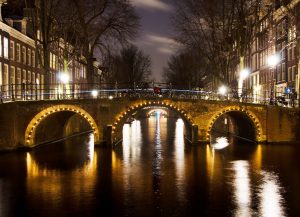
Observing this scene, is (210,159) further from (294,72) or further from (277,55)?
(277,55)

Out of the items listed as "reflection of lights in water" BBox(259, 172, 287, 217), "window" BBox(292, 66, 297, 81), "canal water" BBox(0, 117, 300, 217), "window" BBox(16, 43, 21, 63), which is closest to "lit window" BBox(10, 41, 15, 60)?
"window" BBox(16, 43, 21, 63)

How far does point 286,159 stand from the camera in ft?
97.3

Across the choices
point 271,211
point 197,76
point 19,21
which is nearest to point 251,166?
point 271,211

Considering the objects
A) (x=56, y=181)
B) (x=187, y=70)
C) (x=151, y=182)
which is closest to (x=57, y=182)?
(x=56, y=181)

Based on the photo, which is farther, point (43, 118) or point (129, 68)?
point (129, 68)

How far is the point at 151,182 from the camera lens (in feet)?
73.8

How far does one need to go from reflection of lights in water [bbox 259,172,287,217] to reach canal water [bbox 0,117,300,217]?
0.11ft

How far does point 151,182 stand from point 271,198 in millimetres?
5831

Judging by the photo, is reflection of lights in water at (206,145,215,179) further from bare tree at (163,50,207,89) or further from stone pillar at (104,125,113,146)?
bare tree at (163,50,207,89)

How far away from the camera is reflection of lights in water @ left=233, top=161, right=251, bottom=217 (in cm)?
1686

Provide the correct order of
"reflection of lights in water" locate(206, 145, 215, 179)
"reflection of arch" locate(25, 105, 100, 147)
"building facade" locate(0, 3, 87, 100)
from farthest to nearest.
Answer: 1. "building facade" locate(0, 3, 87, 100)
2. "reflection of arch" locate(25, 105, 100, 147)
3. "reflection of lights in water" locate(206, 145, 215, 179)

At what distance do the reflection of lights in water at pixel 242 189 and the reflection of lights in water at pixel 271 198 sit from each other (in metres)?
0.49

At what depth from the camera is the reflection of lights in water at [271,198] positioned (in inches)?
651

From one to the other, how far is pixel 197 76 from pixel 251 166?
50739 millimetres
